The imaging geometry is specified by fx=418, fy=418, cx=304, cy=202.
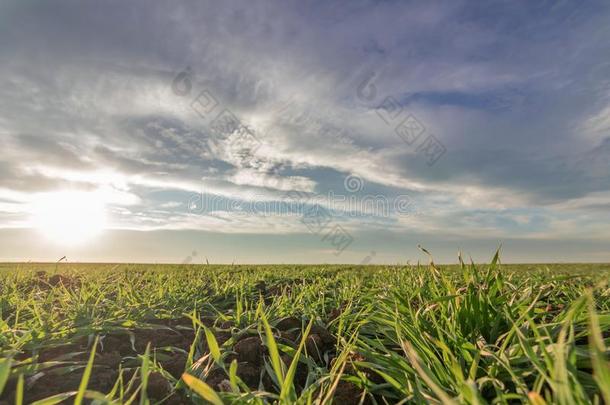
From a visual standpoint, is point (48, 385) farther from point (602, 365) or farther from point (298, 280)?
point (298, 280)

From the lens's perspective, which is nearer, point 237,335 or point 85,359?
point 85,359

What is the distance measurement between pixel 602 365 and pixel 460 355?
1.09 metres

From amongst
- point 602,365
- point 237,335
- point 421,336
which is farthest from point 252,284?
point 602,365

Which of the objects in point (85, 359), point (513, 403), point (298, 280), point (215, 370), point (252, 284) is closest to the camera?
point (513, 403)

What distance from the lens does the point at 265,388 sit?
2137 mm

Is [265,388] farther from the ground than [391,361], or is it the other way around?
[391,361]

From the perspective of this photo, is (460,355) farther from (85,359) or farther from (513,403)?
(85,359)

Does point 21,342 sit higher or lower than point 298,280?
lower

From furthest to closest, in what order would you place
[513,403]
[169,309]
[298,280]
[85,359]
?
[298,280] < [169,309] < [85,359] < [513,403]

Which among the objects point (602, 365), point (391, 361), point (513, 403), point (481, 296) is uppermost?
point (481, 296)

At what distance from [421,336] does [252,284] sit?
335cm

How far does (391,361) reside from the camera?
7.08 feet

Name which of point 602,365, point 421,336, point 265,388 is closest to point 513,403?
point 421,336

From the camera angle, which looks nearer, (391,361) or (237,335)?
(391,361)
